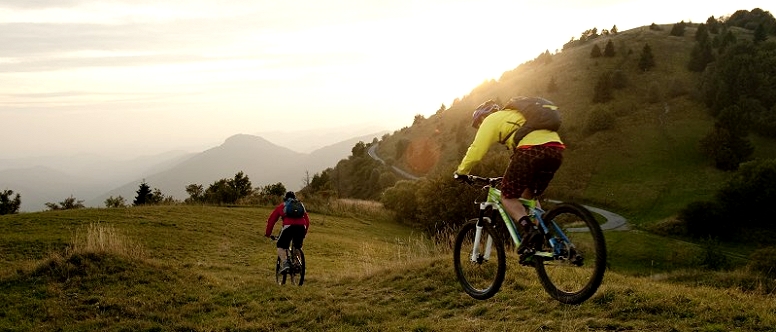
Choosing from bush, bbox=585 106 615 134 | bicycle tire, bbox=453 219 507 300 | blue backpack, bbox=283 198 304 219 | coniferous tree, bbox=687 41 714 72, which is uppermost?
coniferous tree, bbox=687 41 714 72

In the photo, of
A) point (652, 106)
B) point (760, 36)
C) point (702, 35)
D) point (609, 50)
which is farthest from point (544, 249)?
point (760, 36)

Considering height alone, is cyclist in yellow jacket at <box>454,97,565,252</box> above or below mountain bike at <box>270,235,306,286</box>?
above

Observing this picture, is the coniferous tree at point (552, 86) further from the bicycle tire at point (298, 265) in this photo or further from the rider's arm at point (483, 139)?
the rider's arm at point (483, 139)

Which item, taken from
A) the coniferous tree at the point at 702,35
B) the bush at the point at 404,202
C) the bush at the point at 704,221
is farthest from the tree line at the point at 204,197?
the coniferous tree at the point at 702,35

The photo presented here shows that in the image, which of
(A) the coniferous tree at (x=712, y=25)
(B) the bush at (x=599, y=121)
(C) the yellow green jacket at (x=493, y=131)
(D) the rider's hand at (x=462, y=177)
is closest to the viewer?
(C) the yellow green jacket at (x=493, y=131)

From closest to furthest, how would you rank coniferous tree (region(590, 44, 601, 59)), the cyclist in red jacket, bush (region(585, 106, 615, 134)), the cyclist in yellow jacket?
the cyclist in yellow jacket, the cyclist in red jacket, bush (region(585, 106, 615, 134)), coniferous tree (region(590, 44, 601, 59))

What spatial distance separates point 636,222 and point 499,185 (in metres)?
64.9

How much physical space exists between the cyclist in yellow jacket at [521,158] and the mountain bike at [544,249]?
7.4 inches

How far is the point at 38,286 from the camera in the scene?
14.4 m

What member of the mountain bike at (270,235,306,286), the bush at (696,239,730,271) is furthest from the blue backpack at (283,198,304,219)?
the bush at (696,239,730,271)

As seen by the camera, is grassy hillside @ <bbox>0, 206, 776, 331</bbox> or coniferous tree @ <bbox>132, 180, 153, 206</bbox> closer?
grassy hillside @ <bbox>0, 206, 776, 331</bbox>

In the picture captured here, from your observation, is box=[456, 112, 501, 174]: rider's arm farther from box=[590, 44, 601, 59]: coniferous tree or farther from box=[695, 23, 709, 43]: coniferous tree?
box=[590, 44, 601, 59]: coniferous tree

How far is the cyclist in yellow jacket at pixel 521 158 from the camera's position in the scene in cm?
739

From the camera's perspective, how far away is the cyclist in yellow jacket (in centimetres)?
739
